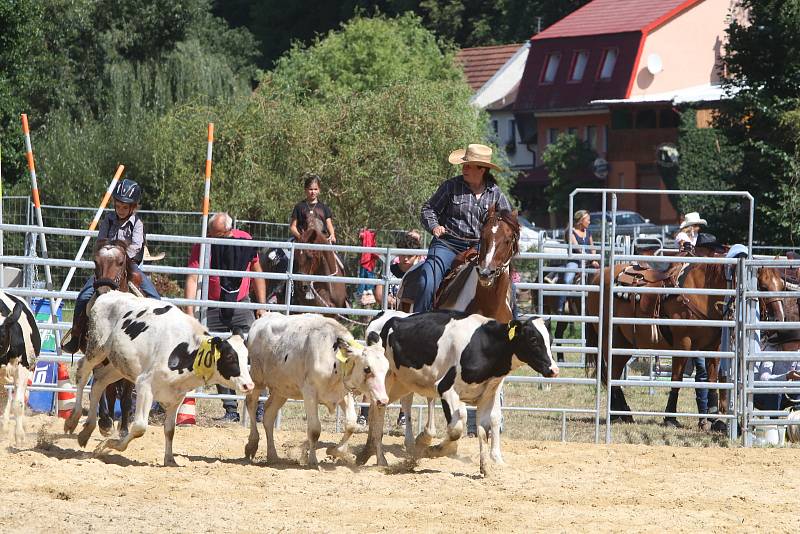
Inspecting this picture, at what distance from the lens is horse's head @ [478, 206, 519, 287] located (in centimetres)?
1023

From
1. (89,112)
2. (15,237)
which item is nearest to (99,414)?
(15,237)

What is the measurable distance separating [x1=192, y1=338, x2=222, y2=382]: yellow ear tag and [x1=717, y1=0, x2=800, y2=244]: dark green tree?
1750 cm

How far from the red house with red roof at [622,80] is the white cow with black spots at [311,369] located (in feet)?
144

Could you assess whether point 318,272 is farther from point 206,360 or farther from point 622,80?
point 622,80

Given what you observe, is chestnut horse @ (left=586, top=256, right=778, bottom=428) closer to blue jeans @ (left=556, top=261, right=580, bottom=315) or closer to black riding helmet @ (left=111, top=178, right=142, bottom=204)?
blue jeans @ (left=556, top=261, right=580, bottom=315)

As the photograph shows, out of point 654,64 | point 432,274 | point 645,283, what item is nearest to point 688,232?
point 645,283

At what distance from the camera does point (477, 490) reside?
9023 mm

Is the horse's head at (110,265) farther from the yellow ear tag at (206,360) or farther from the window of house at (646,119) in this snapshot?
the window of house at (646,119)

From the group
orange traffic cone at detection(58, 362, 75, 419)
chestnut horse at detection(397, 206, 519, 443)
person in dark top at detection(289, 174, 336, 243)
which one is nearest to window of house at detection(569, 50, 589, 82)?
person in dark top at detection(289, 174, 336, 243)

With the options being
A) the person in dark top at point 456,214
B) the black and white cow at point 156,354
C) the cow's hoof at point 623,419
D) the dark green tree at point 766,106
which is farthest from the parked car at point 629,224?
the black and white cow at point 156,354

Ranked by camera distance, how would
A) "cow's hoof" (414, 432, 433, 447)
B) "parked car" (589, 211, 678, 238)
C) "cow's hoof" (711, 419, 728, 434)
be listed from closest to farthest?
"cow's hoof" (414, 432, 433, 447), "cow's hoof" (711, 419, 728, 434), "parked car" (589, 211, 678, 238)

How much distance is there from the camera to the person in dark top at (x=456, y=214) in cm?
1117

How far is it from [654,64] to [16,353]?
1923 inches

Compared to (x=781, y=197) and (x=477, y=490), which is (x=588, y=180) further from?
(x=477, y=490)
